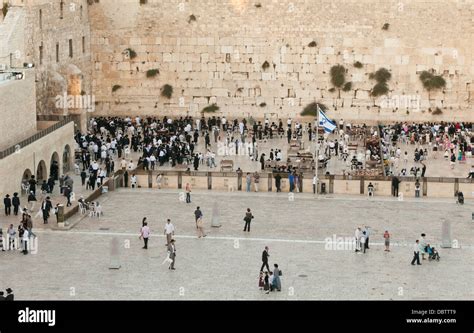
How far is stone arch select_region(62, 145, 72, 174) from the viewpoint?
4422 centimetres

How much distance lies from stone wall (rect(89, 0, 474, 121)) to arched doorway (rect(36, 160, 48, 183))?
1424cm

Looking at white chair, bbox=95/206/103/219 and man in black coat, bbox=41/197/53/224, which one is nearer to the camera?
man in black coat, bbox=41/197/53/224

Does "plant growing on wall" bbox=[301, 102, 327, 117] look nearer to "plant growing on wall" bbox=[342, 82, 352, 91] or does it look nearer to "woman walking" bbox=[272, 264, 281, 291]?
"plant growing on wall" bbox=[342, 82, 352, 91]

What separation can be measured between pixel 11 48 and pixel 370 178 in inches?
580

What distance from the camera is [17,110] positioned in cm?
4116

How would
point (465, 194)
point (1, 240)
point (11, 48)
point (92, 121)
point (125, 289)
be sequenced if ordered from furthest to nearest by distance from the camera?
point (92, 121)
point (11, 48)
point (465, 194)
point (1, 240)
point (125, 289)

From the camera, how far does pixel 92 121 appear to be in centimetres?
5312

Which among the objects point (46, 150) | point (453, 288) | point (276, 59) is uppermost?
point (276, 59)

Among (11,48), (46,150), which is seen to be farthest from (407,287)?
(11,48)

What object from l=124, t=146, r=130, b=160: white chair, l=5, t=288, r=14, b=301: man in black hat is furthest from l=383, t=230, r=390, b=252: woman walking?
l=124, t=146, r=130, b=160: white chair

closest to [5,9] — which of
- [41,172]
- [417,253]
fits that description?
[41,172]

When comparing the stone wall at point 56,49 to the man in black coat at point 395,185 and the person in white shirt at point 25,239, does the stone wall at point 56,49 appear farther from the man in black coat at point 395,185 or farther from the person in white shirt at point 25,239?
the person in white shirt at point 25,239

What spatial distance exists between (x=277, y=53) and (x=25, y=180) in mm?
18250

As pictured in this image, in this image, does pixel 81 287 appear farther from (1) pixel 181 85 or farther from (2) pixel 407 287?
(1) pixel 181 85
